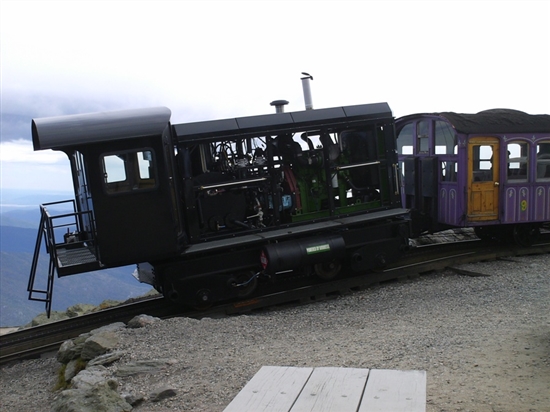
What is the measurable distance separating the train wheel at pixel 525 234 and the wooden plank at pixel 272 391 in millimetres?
10158

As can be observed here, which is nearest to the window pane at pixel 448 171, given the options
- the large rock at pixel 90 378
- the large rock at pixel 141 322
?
the large rock at pixel 141 322

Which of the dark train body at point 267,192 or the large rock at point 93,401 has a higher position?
the dark train body at point 267,192

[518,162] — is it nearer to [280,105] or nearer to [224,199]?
[280,105]

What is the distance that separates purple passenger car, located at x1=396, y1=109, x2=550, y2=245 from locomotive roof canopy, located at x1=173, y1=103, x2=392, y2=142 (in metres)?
1.97

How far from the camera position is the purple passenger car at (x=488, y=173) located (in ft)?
36.8

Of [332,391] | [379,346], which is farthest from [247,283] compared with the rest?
[332,391]

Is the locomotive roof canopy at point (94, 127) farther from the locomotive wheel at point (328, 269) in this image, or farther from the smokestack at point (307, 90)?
the locomotive wheel at point (328, 269)

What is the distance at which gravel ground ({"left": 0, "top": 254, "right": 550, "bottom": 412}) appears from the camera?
474cm

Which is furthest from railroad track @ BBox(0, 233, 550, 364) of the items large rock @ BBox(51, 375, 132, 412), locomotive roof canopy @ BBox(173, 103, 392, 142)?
large rock @ BBox(51, 375, 132, 412)

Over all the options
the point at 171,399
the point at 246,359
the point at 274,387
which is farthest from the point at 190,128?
the point at 274,387

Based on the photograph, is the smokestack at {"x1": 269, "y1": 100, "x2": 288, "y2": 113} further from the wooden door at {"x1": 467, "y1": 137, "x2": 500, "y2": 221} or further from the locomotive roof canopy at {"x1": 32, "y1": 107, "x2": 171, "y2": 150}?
the wooden door at {"x1": 467, "y1": 137, "x2": 500, "y2": 221}

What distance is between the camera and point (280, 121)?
31.7ft

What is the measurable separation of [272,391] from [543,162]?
10692mm

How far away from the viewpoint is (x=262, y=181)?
973cm
